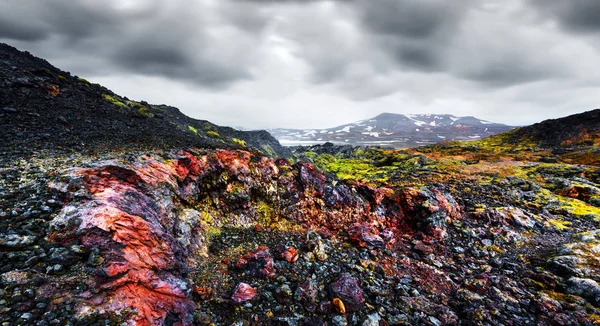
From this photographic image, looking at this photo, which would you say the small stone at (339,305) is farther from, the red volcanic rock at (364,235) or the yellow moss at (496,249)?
the yellow moss at (496,249)

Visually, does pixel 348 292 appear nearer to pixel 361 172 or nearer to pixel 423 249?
pixel 423 249

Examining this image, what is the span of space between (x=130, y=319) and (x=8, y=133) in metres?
12.7

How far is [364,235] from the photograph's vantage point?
13.1 metres

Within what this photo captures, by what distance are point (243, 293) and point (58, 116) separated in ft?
53.1

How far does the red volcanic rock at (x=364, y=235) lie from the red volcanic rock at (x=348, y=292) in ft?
10.2

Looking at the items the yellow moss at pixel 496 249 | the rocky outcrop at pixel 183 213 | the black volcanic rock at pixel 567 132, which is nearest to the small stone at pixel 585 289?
the yellow moss at pixel 496 249

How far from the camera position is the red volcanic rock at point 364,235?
41.8 feet

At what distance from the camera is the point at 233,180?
13.3 m

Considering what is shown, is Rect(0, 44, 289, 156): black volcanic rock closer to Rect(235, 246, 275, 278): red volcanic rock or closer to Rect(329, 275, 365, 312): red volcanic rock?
Rect(235, 246, 275, 278): red volcanic rock

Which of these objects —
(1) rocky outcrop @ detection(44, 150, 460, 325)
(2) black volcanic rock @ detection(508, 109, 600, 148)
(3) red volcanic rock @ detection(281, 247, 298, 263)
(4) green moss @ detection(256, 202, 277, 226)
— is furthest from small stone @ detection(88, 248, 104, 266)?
(2) black volcanic rock @ detection(508, 109, 600, 148)

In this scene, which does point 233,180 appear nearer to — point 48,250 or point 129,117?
point 48,250

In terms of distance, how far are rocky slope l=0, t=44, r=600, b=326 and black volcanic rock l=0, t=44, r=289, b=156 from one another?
14.9 inches

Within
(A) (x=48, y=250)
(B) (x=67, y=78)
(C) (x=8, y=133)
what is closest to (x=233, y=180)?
(A) (x=48, y=250)

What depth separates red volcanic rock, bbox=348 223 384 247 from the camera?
12.8 meters
